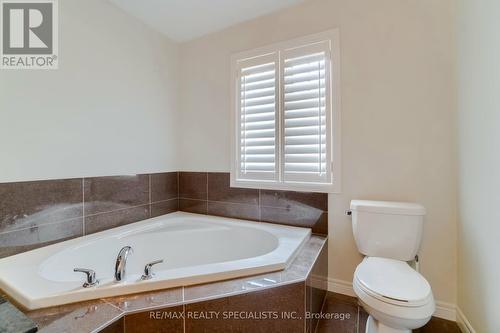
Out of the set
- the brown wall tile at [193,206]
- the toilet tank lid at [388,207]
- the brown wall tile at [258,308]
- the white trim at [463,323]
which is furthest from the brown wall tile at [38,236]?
the white trim at [463,323]

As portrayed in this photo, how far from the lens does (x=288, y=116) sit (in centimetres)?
204

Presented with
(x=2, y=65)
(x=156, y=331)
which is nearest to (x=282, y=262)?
(x=156, y=331)

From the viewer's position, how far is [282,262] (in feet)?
4.40

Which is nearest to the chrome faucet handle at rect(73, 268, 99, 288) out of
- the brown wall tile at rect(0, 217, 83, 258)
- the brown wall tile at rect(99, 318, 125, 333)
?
the brown wall tile at rect(99, 318, 125, 333)

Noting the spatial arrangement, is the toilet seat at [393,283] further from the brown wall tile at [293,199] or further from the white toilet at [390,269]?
A: the brown wall tile at [293,199]

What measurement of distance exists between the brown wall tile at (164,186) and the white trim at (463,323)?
260 cm

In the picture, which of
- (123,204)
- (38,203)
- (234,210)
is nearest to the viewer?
(38,203)

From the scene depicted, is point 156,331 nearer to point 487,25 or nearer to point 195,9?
point 487,25

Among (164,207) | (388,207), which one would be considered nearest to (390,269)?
(388,207)

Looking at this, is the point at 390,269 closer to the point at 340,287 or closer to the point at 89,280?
the point at 340,287

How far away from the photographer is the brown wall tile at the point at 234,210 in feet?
7.34

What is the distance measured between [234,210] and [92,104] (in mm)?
1546

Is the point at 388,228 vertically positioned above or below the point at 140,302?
above

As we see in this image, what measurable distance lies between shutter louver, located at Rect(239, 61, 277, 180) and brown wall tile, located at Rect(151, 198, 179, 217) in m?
0.92
